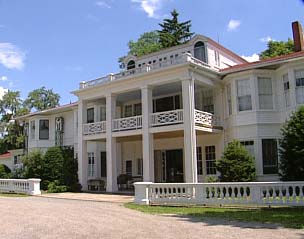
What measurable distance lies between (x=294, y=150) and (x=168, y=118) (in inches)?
315

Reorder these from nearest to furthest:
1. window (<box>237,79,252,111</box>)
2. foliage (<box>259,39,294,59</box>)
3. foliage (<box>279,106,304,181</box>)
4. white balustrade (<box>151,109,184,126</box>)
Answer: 1. foliage (<box>279,106,304,181</box>)
2. white balustrade (<box>151,109,184,126</box>)
3. window (<box>237,79,252,111</box>)
4. foliage (<box>259,39,294,59</box>)

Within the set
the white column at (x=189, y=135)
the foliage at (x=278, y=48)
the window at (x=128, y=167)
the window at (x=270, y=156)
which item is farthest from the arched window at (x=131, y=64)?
the foliage at (x=278, y=48)

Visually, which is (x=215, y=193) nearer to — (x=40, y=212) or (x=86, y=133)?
(x=40, y=212)

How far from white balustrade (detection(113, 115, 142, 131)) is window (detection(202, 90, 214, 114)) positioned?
14.7 ft

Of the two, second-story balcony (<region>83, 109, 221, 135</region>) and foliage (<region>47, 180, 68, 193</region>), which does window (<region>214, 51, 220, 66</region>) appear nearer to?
second-story balcony (<region>83, 109, 221, 135</region>)

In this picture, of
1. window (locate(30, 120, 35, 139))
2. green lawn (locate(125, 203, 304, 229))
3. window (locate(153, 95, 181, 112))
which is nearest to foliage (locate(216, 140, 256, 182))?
green lawn (locate(125, 203, 304, 229))

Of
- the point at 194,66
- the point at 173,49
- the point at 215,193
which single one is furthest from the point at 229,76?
the point at 215,193

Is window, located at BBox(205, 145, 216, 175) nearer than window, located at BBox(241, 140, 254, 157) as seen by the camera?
No

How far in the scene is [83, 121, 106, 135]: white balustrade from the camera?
89.7 feet

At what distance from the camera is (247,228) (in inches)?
407

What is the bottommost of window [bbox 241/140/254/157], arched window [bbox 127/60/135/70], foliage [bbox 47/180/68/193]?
foliage [bbox 47/180/68/193]

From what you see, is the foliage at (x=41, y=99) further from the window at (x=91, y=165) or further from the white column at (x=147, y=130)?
the white column at (x=147, y=130)

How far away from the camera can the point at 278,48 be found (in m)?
42.7

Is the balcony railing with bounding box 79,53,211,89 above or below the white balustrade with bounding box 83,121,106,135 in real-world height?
above
